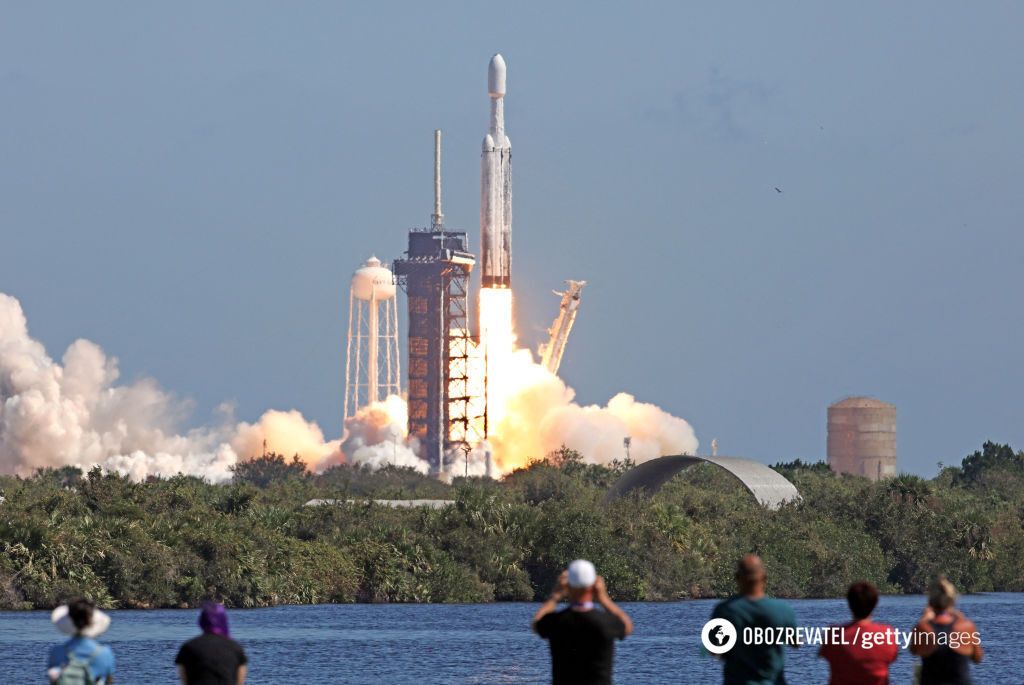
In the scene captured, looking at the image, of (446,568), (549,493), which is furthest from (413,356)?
(446,568)

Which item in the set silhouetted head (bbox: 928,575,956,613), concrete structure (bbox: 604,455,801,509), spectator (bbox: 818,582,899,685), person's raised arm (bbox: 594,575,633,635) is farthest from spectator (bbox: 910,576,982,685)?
concrete structure (bbox: 604,455,801,509)

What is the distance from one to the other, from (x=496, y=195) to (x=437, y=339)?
2274 centimetres

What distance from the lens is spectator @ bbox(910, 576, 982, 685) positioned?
59.0ft

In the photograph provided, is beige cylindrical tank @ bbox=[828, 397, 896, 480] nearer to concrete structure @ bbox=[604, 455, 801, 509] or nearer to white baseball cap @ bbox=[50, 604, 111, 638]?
→ concrete structure @ bbox=[604, 455, 801, 509]

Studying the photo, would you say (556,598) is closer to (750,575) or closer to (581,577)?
(581,577)

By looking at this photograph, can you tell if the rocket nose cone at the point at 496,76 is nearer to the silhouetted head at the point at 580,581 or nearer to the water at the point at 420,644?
the water at the point at 420,644

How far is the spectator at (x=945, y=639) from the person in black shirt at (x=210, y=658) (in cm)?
602

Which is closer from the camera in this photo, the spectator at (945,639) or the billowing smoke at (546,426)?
the spectator at (945,639)

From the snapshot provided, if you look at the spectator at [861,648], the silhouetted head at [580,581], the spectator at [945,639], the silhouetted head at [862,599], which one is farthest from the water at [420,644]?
the silhouetted head at [580,581]

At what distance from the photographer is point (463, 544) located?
278ft

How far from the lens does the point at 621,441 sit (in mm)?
159875

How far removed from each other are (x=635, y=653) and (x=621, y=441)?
97.4m

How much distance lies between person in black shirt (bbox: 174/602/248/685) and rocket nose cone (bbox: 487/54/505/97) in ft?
444

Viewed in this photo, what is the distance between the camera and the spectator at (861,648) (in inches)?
691
